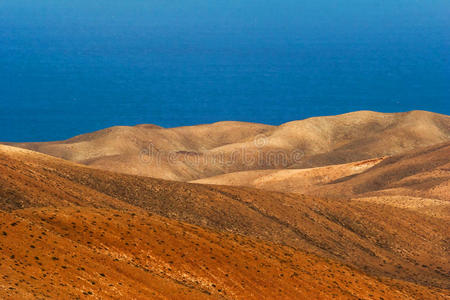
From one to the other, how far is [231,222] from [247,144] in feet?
297

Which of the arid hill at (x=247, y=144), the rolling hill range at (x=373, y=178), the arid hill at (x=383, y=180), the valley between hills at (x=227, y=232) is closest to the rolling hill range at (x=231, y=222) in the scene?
the valley between hills at (x=227, y=232)

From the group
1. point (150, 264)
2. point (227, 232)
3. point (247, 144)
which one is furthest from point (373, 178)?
point (150, 264)

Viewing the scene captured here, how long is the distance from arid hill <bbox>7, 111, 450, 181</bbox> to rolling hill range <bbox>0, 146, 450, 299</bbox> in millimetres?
57223

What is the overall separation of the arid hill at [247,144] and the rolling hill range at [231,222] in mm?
57223

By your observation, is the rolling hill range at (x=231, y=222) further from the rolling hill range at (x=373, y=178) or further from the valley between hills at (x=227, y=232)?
the rolling hill range at (x=373, y=178)

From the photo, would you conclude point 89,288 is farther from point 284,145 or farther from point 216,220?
point 284,145

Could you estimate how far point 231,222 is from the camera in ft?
200

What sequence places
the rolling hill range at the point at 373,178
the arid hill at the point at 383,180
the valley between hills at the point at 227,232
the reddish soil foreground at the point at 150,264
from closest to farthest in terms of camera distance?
the reddish soil foreground at the point at 150,264 → the valley between hills at the point at 227,232 → the arid hill at the point at 383,180 → the rolling hill range at the point at 373,178

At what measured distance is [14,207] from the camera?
47.8 m

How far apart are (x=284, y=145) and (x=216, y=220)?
309 feet

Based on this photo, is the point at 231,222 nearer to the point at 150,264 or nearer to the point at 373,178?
the point at 150,264

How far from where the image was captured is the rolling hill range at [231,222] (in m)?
42.7

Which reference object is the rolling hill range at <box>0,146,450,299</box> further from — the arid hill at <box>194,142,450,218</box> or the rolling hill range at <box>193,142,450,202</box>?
the rolling hill range at <box>193,142,450,202</box>

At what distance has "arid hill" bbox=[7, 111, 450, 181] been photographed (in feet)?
439
